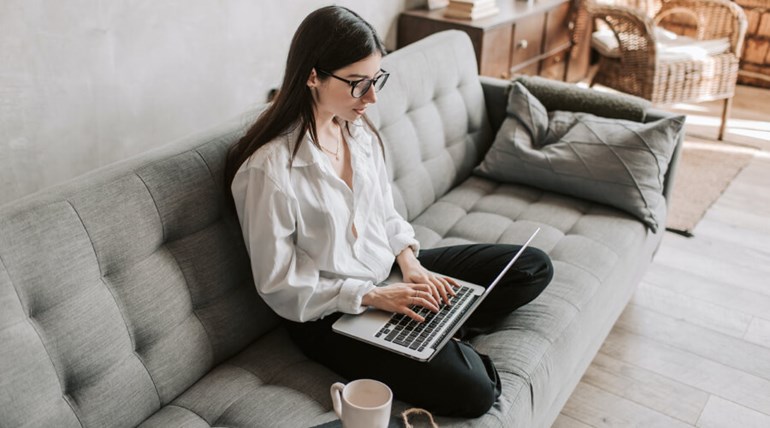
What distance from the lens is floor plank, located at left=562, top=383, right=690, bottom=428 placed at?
2.01 meters

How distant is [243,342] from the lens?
1640 mm

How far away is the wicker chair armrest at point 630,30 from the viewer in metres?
3.46

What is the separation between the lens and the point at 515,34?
3.50 metres

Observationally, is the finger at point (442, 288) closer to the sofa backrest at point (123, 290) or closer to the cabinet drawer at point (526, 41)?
the sofa backrest at point (123, 290)

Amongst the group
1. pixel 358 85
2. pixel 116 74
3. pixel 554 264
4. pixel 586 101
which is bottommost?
pixel 554 264

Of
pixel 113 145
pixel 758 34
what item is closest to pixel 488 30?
pixel 113 145

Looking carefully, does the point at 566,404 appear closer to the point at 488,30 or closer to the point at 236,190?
the point at 236,190

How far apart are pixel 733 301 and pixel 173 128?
1969 millimetres

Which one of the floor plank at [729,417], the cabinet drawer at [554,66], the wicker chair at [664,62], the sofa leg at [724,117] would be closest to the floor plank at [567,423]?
the floor plank at [729,417]

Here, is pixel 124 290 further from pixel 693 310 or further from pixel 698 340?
pixel 693 310

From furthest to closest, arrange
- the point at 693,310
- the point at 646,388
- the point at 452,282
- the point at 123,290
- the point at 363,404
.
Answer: the point at 693,310 < the point at 646,388 < the point at 452,282 < the point at 123,290 < the point at 363,404

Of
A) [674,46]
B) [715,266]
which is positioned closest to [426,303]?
[715,266]

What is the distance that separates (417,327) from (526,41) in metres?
2.44

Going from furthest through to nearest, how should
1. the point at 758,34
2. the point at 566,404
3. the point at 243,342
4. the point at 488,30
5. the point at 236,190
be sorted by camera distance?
the point at 758,34 < the point at 488,30 < the point at 566,404 < the point at 243,342 < the point at 236,190
